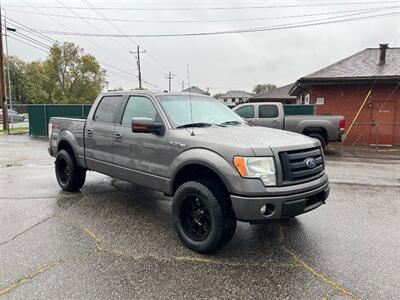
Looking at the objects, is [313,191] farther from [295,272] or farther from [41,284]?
[41,284]

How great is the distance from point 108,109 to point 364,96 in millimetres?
13535

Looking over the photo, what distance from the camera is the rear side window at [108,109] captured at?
5.04 metres

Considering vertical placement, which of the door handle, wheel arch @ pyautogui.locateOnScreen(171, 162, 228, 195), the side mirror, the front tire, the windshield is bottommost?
the front tire

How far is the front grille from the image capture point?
333 cm

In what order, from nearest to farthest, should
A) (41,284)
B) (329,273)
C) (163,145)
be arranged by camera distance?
(41,284) < (329,273) < (163,145)

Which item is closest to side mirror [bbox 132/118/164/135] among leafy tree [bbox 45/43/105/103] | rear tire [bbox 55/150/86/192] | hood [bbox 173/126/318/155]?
hood [bbox 173/126/318/155]

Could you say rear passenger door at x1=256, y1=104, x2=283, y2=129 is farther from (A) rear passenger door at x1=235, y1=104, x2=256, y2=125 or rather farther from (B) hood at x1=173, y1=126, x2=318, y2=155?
(B) hood at x1=173, y1=126, x2=318, y2=155

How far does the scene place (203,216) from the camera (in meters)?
3.69

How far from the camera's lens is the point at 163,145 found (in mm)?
4039

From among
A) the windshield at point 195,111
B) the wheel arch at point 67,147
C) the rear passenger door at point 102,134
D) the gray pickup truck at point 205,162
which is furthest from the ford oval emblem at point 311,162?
the wheel arch at point 67,147

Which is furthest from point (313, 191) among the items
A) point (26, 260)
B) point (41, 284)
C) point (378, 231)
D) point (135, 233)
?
point (26, 260)

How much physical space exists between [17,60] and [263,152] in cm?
7415

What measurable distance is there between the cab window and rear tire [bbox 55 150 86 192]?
68.2 inches

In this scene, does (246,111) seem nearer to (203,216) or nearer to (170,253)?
(203,216)
